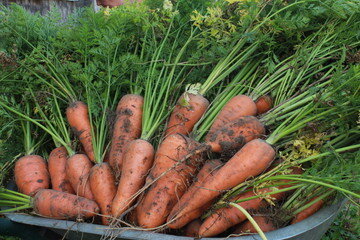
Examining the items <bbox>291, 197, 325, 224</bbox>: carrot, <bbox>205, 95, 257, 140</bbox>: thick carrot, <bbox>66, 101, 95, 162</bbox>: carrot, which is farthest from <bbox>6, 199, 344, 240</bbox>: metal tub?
<bbox>205, 95, 257, 140</bbox>: thick carrot

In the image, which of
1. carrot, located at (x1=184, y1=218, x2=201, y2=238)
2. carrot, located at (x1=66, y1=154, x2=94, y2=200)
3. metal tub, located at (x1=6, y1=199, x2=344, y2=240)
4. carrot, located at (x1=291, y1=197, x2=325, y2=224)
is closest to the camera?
metal tub, located at (x1=6, y1=199, x2=344, y2=240)

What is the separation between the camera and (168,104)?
2.12m

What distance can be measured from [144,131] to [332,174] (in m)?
1.09

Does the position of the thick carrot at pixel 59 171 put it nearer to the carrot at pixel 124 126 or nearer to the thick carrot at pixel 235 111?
the carrot at pixel 124 126

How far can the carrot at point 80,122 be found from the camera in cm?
209

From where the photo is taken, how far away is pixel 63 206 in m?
1.76

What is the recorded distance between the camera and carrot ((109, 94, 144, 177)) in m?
1.95

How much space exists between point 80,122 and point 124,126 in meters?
0.33

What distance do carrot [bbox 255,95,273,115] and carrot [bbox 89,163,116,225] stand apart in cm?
103

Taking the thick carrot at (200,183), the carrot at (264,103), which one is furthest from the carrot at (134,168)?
the carrot at (264,103)

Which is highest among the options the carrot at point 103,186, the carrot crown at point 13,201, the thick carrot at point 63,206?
the carrot at point 103,186

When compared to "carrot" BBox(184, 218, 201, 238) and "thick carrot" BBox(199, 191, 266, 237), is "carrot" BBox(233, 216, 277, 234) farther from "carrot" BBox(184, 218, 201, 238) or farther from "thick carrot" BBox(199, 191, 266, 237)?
"carrot" BBox(184, 218, 201, 238)

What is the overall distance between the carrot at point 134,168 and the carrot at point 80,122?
0.38 metres

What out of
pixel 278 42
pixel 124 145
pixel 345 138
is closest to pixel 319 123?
pixel 345 138
